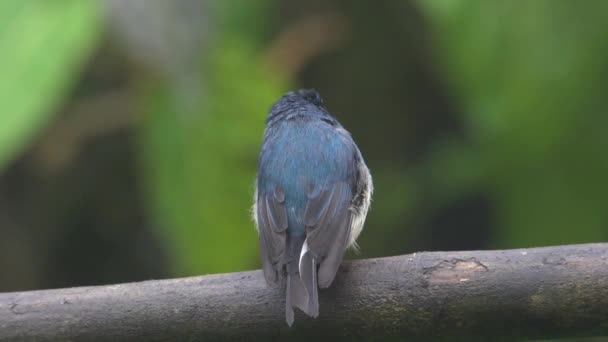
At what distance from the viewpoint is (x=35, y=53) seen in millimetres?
4621

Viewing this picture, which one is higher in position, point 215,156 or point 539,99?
point 539,99

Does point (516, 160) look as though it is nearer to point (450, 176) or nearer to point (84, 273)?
point (450, 176)

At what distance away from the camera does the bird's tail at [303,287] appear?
316cm

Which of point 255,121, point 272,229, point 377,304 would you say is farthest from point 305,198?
point 255,121

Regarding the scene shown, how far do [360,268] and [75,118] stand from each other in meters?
3.00

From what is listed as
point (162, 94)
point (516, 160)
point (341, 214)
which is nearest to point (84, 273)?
point (162, 94)

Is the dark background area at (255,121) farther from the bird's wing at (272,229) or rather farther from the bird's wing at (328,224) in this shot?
the bird's wing at (328,224)

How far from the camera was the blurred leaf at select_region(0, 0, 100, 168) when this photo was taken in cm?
443

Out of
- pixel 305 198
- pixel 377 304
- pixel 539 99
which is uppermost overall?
pixel 539 99

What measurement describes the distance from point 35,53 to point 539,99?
7.11 feet

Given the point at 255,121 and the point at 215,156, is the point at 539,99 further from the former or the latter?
the point at 215,156

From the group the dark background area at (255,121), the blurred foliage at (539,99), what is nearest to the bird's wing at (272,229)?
the dark background area at (255,121)

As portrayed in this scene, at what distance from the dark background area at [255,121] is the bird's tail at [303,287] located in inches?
41.0

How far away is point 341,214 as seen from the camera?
3.89 metres
